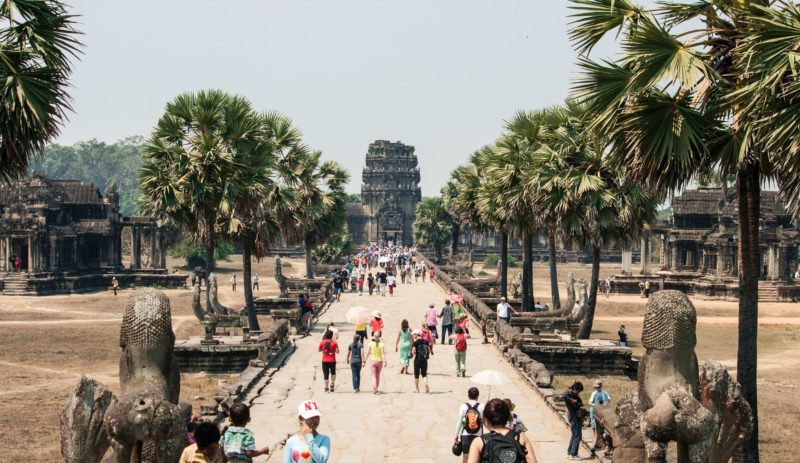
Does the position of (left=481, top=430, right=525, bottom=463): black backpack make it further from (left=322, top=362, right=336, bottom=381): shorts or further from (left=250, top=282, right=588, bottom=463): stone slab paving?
(left=322, top=362, right=336, bottom=381): shorts

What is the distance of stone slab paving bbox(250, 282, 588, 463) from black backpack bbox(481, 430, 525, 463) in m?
6.17

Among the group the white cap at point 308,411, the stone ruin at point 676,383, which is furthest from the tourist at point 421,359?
the white cap at point 308,411

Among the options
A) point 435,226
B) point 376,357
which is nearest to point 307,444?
point 376,357

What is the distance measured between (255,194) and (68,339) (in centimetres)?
971

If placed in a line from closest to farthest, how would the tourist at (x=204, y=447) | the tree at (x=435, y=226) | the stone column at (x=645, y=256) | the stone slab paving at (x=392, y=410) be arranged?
1. the tourist at (x=204, y=447)
2. the stone slab paving at (x=392, y=410)
3. the stone column at (x=645, y=256)
4. the tree at (x=435, y=226)

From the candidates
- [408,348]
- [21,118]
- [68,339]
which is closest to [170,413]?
[21,118]

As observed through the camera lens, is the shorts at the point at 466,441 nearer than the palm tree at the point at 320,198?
Yes

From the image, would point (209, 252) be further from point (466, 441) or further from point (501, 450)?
point (501, 450)

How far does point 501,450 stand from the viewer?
23.9 feet

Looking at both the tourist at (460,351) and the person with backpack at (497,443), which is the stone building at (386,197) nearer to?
the tourist at (460,351)

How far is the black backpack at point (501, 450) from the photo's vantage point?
287 inches

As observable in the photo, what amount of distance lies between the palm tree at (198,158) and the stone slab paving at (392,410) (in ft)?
17.4

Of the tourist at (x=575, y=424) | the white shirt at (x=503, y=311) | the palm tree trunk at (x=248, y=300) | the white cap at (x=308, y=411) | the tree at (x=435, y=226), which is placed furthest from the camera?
the tree at (x=435, y=226)

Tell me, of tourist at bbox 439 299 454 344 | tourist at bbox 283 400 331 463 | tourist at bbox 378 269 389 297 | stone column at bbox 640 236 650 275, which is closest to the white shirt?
tourist at bbox 439 299 454 344
